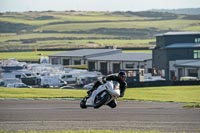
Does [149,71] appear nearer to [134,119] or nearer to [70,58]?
[70,58]

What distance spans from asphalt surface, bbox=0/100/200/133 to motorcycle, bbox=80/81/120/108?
13.6 inches

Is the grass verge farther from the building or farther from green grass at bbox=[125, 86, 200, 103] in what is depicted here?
the building

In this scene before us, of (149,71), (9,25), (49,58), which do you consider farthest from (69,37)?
(149,71)

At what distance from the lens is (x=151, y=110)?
1973 centimetres

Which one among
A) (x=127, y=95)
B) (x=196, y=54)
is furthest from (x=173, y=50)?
(x=127, y=95)

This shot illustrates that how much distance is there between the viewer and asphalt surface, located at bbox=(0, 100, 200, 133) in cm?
1495

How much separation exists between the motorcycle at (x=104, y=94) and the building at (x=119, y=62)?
5237cm

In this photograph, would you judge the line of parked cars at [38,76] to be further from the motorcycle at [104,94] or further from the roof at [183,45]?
the motorcycle at [104,94]

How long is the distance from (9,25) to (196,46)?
4933 inches

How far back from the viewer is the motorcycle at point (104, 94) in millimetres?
16938

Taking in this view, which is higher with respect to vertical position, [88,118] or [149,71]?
[88,118]

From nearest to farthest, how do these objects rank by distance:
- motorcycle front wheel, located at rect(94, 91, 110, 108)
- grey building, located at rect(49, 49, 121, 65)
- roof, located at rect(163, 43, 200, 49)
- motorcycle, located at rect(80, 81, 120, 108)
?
motorcycle, located at rect(80, 81, 120, 108)
motorcycle front wheel, located at rect(94, 91, 110, 108)
roof, located at rect(163, 43, 200, 49)
grey building, located at rect(49, 49, 121, 65)

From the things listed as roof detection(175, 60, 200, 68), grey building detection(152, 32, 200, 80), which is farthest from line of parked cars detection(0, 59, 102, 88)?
grey building detection(152, 32, 200, 80)

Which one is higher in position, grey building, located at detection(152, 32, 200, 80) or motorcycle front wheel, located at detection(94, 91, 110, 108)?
motorcycle front wheel, located at detection(94, 91, 110, 108)
